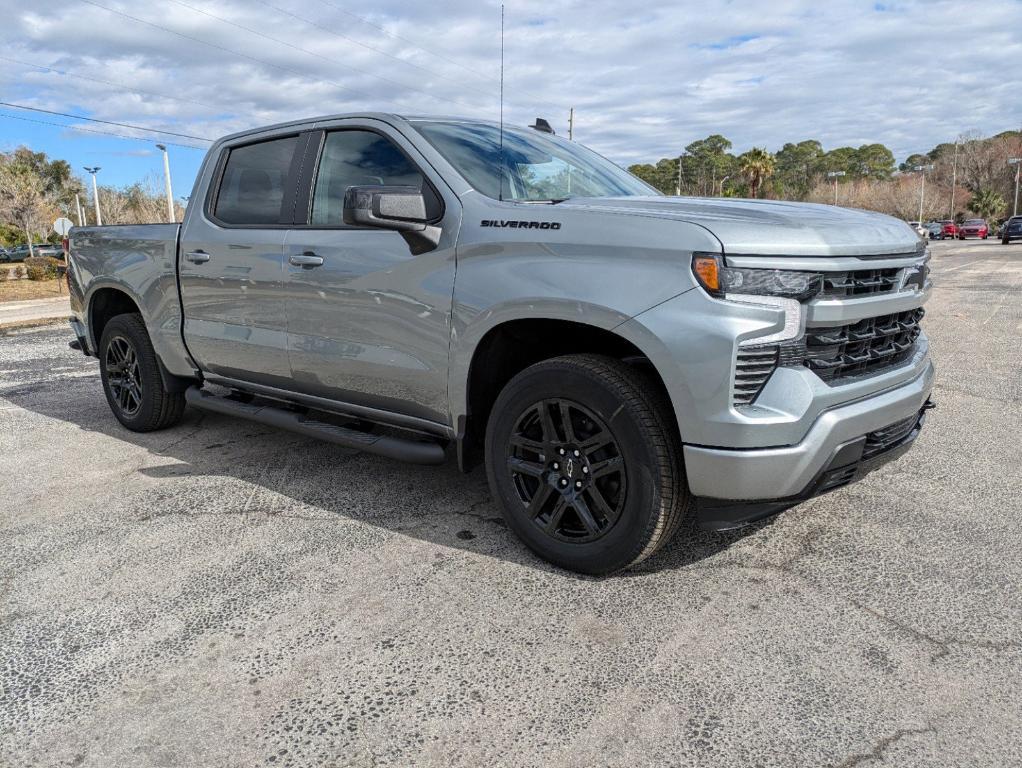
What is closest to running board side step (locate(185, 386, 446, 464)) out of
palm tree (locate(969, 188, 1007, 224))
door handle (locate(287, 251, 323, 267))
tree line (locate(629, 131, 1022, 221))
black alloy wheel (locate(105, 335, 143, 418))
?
black alloy wheel (locate(105, 335, 143, 418))

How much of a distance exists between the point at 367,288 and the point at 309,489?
1254mm

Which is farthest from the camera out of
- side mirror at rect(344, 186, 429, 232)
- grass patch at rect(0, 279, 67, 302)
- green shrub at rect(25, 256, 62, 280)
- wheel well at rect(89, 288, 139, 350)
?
green shrub at rect(25, 256, 62, 280)

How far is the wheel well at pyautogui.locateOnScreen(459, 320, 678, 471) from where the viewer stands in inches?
120

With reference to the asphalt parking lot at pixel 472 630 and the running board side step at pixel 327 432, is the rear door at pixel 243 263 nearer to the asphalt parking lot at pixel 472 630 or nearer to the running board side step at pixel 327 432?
the running board side step at pixel 327 432

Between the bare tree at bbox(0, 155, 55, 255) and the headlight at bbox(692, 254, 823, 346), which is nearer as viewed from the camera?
the headlight at bbox(692, 254, 823, 346)

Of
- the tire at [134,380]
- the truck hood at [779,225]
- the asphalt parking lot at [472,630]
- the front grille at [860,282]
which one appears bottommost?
the asphalt parking lot at [472,630]

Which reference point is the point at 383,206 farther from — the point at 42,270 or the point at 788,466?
the point at 42,270

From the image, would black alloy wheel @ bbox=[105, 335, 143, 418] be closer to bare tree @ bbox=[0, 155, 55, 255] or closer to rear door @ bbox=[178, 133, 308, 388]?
rear door @ bbox=[178, 133, 308, 388]

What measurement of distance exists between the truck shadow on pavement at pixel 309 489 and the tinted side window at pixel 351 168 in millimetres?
1428

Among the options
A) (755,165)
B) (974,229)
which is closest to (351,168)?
(974,229)

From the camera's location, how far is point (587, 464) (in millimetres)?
3018

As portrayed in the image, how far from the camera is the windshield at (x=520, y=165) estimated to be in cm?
354

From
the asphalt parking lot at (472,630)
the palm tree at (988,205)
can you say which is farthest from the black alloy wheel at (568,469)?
the palm tree at (988,205)

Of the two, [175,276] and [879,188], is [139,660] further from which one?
[879,188]
